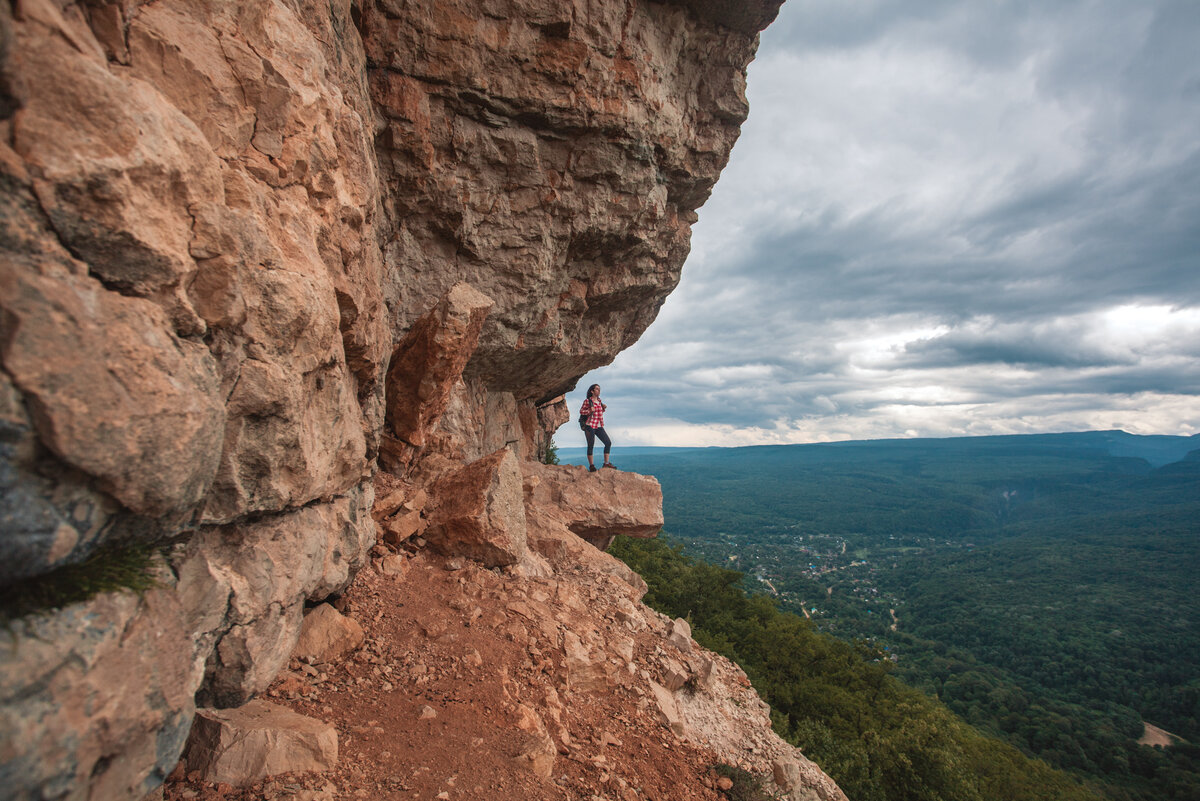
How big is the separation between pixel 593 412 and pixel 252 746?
1249cm

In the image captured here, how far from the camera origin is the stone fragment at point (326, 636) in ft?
18.2

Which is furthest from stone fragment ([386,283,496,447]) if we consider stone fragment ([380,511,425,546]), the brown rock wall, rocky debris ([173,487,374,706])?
rocky debris ([173,487,374,706])

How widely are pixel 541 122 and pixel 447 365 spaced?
5.50m

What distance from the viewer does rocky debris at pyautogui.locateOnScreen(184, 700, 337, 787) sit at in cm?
392

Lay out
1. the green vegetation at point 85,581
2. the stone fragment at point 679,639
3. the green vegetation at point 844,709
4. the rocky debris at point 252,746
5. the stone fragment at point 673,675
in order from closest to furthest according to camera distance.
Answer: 1. the green vegetation at point 85,581
2. the rocky debris at point 252,746
3. the stone fragment at point 673,675
4. the stone fragment at point 679,639
5. the green vegetation at point 844,709

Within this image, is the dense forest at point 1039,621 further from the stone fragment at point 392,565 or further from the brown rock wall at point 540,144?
the brown rock wall at point 540,144

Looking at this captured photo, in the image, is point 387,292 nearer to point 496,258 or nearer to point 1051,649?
point 496,258

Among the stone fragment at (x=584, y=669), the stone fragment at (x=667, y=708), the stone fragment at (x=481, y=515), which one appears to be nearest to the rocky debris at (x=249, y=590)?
the stone fragment at (x=481, y=515)

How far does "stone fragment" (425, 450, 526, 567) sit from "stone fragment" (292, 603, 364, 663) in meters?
2.44

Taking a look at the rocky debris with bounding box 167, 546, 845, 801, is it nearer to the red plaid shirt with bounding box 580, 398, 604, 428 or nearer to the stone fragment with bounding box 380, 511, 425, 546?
the stone fragment with bounding box 380, 511, 425, 546

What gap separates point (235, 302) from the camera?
149 inches

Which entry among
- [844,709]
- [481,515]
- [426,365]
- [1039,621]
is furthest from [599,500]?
[1039,621]

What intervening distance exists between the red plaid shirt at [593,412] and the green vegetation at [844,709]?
10.1 metres

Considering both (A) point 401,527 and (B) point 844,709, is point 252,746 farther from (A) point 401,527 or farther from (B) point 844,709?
(B) point 844,709
